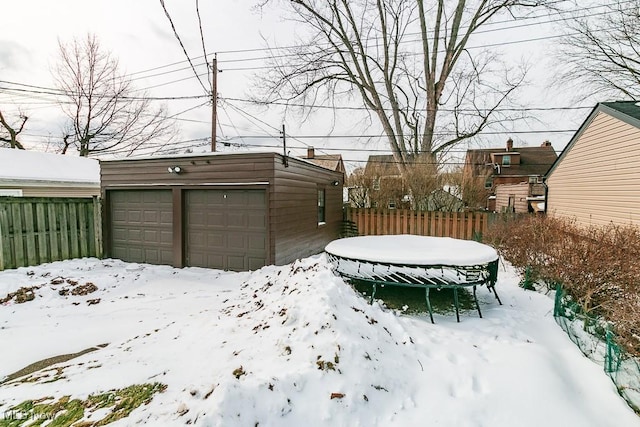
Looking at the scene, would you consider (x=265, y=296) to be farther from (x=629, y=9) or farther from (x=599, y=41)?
(x=599, y=41)

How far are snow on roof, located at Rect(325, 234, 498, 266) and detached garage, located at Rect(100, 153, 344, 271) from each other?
213 cm

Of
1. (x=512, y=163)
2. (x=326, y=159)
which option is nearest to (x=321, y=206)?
(x=326, y=159)

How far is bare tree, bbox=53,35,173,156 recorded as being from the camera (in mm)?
16859

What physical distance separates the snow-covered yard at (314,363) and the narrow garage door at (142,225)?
2990mm

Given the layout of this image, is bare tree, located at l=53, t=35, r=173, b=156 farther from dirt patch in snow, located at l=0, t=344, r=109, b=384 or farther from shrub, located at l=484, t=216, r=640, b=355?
shrub, located at l=484, t=216, r=640, b=355

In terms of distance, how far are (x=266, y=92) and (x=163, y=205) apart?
35.2 feet

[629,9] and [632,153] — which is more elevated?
[629,9]

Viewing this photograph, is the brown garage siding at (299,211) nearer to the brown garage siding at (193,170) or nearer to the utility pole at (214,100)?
the brown garage siding at (193,170)

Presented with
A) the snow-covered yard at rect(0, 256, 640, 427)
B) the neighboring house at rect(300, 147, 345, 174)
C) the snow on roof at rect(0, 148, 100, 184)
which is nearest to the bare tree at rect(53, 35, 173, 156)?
the snow on roof at rect(0, 148, 100, 184)

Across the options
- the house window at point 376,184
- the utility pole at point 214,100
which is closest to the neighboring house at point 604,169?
the house window at point 376,184

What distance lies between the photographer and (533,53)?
48.4 ft

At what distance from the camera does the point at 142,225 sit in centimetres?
828

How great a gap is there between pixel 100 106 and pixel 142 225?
46.8 ft

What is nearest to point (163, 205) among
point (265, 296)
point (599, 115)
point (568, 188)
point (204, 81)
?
point (265, 296)
